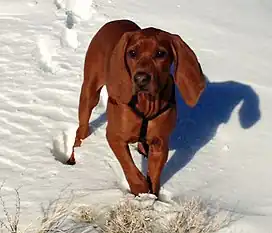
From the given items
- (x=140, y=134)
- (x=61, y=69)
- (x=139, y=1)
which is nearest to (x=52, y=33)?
(x=61, y=69)

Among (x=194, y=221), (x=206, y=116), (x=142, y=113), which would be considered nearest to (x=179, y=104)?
(x=206, y=116)

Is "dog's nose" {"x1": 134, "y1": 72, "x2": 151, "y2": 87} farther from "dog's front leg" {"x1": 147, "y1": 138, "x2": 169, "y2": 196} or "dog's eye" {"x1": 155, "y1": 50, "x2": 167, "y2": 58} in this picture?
"dog's front leg" {"x1": 147, "y1": 138, "x2": 169, "y2": 196}

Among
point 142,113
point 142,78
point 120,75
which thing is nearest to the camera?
point 142,78

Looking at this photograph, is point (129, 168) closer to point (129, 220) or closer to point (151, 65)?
point (129, 220)

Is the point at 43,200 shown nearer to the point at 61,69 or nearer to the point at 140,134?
the point at 140,134

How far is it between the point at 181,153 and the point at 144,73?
1.32 meters

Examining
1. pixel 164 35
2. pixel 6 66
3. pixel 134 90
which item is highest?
pixel 164 35

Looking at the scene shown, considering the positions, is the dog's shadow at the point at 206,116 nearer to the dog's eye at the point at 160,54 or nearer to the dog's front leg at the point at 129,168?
the dog's front leg at the point at 129,168

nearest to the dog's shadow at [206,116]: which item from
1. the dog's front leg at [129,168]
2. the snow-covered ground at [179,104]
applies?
the snow-covered ground at [179,104]

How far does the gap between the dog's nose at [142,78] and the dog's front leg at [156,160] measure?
59 cm

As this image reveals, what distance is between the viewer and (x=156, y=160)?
4.60 m

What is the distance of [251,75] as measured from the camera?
21.1 feet

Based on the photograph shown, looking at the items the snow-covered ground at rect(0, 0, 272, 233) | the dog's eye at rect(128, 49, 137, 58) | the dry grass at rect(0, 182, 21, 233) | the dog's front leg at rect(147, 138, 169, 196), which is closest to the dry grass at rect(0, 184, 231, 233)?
the dry grass at rect(0, 182, 21, 233)

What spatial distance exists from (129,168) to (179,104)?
4.72ft
